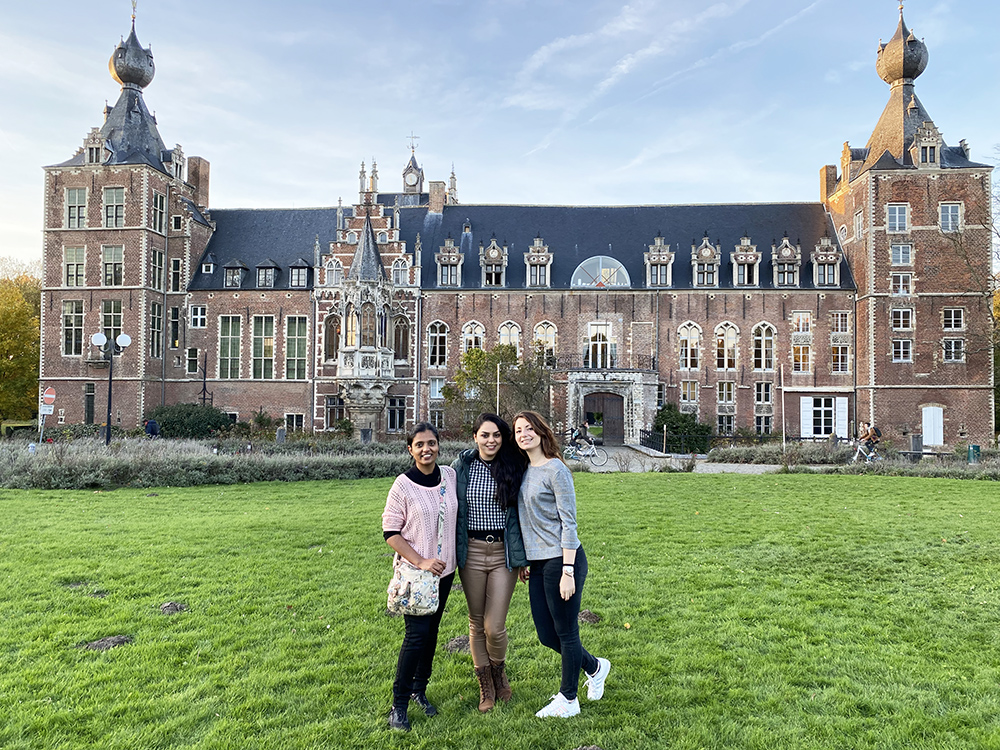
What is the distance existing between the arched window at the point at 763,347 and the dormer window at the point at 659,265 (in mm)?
5043

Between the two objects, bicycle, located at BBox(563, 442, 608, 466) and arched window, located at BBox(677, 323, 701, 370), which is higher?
arched window, located at BBox(677, 323, 701, 370)

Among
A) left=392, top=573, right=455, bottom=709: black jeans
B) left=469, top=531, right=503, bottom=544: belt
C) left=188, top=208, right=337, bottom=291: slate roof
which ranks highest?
left=188, top=208, right=337, bottom=291: slate roof

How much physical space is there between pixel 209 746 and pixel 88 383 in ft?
114

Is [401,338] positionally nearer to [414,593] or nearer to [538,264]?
[538,264]

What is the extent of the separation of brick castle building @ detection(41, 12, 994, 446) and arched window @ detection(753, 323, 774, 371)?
99 mm

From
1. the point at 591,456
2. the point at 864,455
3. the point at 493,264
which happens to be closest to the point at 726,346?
the point at 864,455

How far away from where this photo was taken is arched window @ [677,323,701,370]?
33406 mm

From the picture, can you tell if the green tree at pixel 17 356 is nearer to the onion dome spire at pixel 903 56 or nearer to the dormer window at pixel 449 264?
the dormer window at pixel 449 264

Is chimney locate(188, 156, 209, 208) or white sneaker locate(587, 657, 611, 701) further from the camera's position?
chimney locate(188, 156, 209, 208)

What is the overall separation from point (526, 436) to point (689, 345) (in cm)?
3060

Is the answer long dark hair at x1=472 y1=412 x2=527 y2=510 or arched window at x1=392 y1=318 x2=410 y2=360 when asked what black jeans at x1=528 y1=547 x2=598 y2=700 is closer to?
long dark hair at x1=472 y1=412 x2=527 y2=510

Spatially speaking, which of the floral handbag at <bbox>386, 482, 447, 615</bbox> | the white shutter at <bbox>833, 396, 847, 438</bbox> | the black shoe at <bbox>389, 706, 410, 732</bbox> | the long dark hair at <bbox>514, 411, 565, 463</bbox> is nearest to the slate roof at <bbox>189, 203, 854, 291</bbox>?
the white shutter at <bbox>833, 396, 847, 438</bbox>

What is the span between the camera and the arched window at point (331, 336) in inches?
1344

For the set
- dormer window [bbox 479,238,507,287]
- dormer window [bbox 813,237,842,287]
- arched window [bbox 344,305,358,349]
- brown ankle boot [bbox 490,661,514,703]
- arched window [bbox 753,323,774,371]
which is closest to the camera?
brown ankle boot [bbox 490,661,514,703]
